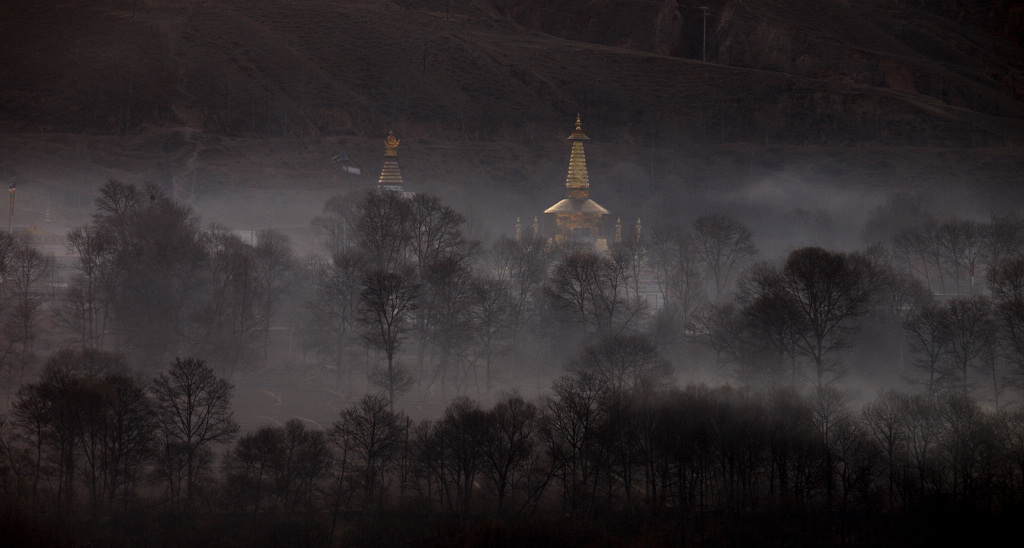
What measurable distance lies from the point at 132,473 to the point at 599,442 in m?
16.4

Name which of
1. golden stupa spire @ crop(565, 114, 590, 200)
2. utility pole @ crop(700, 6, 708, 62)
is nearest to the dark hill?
utility pole @ crop(700, 6, 708, 62)

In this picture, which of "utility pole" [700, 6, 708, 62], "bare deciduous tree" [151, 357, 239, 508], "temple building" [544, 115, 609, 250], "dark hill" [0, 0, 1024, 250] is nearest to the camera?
"bare deciduous tree" [151, 357, 239, 508]

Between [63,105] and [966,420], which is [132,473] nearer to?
[966,420]

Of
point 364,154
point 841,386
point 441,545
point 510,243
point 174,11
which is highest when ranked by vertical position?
point 174,11

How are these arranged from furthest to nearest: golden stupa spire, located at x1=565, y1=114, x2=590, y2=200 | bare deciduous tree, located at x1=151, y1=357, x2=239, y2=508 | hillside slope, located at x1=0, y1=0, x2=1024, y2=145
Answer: hillside slope, located at x1=0, y1=0, x2=1024, y2=145
golden stupa spire, located at x1=565, y1=114, x2=590, y2=200
bare deciduous tree, located at x1=151, y1=357, x2=239, y2=508

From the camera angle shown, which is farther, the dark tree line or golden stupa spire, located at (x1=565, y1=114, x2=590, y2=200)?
golden stupa spire, located at (x1=565, y1=114, x2=590, y2=200)

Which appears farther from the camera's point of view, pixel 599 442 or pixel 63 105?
pixel 63 105

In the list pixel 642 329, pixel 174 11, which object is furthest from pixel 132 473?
pixel 174 11

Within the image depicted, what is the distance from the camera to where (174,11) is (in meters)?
140

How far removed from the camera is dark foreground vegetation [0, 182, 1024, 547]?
3522 cm

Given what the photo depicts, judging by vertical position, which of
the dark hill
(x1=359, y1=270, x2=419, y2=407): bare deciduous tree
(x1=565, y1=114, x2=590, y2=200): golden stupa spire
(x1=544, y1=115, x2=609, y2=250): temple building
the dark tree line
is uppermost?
the dark hill

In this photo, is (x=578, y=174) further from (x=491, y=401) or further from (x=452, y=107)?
(x=452, y=107)

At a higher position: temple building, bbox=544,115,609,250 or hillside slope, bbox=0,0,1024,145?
hillside slope, bbox=0,0,1024,145

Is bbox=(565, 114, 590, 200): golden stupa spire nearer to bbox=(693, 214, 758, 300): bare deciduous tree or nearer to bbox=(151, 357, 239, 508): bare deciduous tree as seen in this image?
bbox=(693, 214, 758, 300): bare deciduous tree
